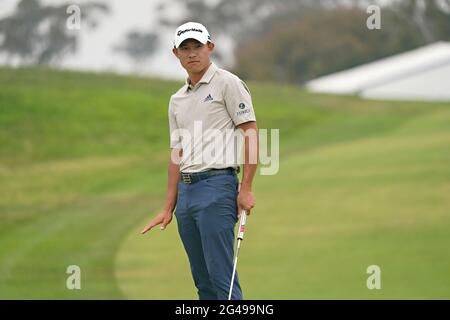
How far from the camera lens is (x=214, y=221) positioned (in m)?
7.01

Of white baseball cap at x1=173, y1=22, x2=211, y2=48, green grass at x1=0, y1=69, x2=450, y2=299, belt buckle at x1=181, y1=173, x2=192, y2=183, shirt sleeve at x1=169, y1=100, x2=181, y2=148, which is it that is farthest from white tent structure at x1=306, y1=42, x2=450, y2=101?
white baseball cap at x1=173, y1=22, x2=211, y2=48

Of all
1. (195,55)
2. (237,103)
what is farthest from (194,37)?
(237,103)

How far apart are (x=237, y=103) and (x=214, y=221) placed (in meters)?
0.68

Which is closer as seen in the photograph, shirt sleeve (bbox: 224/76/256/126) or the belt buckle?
shirt sleeve (bbox: 224/76/256/126)

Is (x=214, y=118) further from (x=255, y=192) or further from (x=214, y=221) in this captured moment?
(x=255, y=192)

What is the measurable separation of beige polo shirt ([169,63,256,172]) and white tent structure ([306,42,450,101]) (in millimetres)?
53619

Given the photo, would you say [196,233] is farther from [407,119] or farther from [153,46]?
[153,46]

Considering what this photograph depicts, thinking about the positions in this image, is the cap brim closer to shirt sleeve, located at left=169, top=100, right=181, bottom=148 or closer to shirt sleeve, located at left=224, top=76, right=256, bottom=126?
shirt sleeve, located at left=224, top=76, right=256, bottom=126

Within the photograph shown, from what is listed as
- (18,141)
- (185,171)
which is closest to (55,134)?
(18,141)

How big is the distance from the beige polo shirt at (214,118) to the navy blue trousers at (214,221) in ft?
0.36

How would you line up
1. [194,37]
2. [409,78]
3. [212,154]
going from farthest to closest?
[409,78], [212,154], [194,37]

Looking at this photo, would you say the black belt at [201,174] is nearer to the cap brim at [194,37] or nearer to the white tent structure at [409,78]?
the cap brim at [194,37]

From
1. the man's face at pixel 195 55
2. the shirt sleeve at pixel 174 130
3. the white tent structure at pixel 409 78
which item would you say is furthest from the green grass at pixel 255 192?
the white tent structure at pixel 409 78

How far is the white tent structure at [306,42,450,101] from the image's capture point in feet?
203
